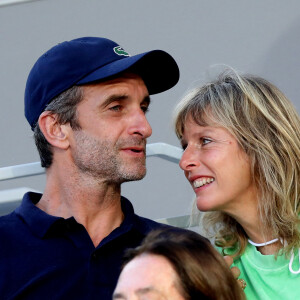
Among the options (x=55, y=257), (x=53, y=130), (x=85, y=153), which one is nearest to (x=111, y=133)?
(x=85, y=153)

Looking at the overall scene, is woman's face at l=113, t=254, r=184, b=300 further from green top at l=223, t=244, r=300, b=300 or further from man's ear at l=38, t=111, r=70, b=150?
man's ear at l=38, t=111, r=70, b=150

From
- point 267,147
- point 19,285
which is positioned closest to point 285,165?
point 267,147

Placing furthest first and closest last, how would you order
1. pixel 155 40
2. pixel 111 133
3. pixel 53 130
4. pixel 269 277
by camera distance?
pixel 155 40
pixel 53 130
pixel 111 133
pixel 269 277

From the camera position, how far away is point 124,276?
1.87 m

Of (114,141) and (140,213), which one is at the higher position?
(114,141)

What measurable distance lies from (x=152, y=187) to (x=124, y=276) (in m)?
1.41

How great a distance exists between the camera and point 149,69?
9.51 feet

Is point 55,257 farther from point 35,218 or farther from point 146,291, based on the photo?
point 146,291

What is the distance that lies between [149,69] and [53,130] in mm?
420

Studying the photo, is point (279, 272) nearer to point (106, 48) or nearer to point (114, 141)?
point (114, 141)

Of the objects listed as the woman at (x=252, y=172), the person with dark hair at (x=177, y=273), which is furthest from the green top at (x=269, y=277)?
the person with dark hair at (x=177, y=273)

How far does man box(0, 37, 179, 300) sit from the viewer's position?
258 centimetres

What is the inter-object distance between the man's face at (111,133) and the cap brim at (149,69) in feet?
0.16

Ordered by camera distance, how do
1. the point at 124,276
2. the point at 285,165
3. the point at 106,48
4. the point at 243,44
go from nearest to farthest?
the point at 124,276, the point at 285,165, the point at 106,48, the point at 243,44
